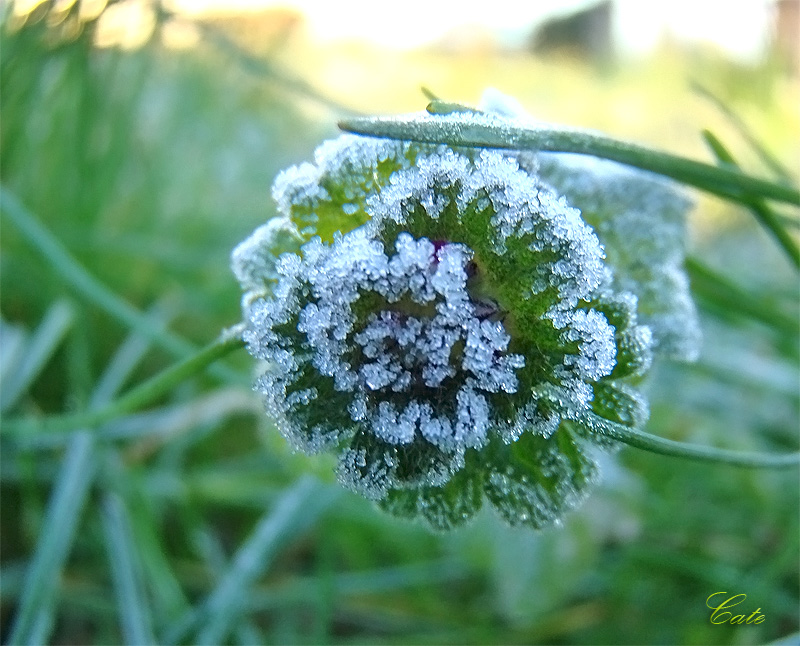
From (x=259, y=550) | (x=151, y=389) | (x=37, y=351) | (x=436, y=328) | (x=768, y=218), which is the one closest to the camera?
(x=436, y=328)

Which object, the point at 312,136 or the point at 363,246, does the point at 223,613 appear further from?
the point at 312,136

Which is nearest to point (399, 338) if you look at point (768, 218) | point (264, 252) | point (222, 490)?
point (264, 252)

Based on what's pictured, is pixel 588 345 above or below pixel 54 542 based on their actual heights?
below

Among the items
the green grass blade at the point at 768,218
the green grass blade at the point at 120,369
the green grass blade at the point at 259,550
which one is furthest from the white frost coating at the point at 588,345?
the green grass blade at the point at 120,369

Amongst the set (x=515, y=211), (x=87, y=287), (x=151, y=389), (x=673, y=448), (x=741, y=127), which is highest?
(x=87, y=287)

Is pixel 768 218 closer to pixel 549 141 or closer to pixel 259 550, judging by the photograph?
pixel 549 141

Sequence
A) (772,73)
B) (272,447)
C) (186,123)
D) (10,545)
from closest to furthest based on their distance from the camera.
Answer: (272,447) → (10,545) → (186,123) → (772,73)

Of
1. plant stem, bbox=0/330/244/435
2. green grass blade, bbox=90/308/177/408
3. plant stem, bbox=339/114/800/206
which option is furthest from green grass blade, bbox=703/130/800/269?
green grass blade, bbox=90/308/177/408

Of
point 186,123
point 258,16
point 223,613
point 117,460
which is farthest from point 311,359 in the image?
point 258,16
